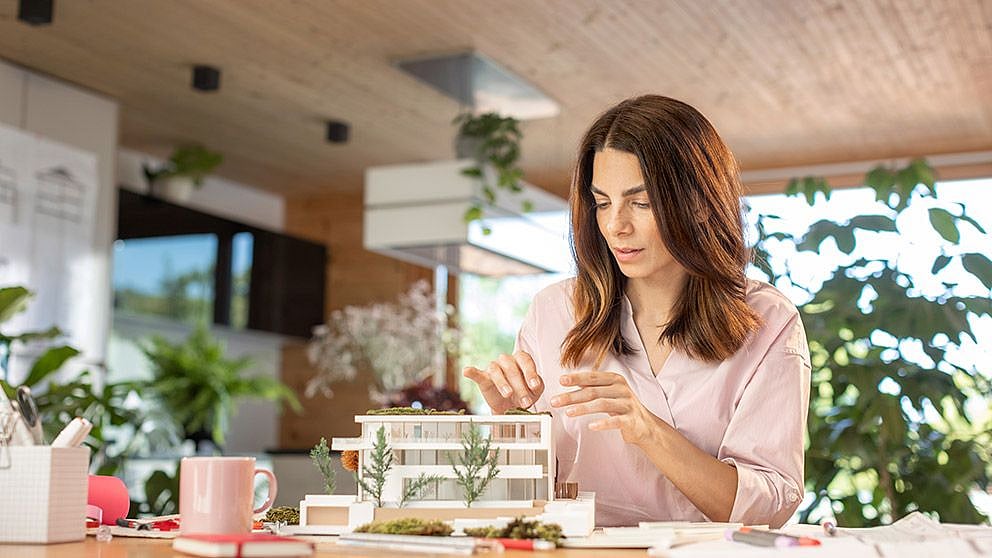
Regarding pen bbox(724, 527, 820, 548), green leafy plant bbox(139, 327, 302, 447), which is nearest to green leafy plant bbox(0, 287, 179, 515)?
green leafy plant bbox(139, 327, 302, 447)

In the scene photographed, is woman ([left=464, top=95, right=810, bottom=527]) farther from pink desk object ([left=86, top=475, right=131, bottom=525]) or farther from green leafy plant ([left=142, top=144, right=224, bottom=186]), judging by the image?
green leafy plant ([left=142, top=144, right=224, bottom=186])

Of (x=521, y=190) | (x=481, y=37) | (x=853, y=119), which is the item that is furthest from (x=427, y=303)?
(x=853, y=119)

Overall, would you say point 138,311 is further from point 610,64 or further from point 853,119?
point 853,119

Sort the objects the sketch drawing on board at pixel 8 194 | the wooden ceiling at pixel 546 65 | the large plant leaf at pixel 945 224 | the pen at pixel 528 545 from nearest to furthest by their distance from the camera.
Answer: the pen at pixel 528 545
the large plant leaf at pixel 945 224
the wooden ceiling at pixel 546 65
the sketch drawing on board at pixel 8 194

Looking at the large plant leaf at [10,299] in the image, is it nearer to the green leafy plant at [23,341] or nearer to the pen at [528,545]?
the green leafy plant at [23,341]

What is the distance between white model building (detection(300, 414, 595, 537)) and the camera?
1.34 meters

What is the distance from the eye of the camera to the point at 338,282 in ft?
25.0

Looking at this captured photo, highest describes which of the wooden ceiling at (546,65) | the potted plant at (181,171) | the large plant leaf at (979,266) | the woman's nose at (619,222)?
the wooden ceiling at (546,65)

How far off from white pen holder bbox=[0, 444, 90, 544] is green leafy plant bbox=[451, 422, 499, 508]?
0.45 m

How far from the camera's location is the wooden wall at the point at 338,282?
745cm

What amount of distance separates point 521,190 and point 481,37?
65 centimetres

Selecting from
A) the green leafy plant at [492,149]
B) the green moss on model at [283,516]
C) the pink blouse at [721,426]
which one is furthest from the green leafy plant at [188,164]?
the green moss on model at [283,516]

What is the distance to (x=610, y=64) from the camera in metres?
5.03

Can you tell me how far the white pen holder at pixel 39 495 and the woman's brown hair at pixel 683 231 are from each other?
846 mm
